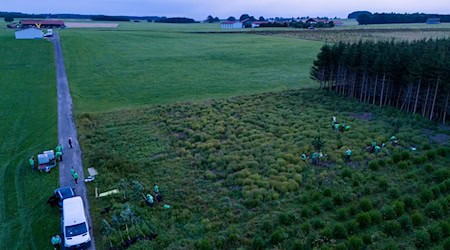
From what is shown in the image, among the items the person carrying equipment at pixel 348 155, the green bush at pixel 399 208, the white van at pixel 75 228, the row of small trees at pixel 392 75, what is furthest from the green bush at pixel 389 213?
the row of small trees at pixel 392 75

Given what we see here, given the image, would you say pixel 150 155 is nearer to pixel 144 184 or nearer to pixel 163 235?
pixel 144 184

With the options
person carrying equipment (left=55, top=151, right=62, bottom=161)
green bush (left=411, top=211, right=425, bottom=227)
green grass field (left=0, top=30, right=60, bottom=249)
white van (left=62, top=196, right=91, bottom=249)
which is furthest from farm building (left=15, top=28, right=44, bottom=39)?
green bush (left=411, top=211, right=425, bottom=227)

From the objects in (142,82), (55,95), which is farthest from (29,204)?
(142,82)

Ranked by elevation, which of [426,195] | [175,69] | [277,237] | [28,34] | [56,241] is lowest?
[56,241]

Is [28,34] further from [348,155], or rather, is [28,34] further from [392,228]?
[392,228]

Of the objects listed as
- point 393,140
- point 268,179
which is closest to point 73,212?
point 268,179

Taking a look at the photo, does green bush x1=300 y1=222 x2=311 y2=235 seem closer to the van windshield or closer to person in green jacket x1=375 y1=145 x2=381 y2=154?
the van windshield
